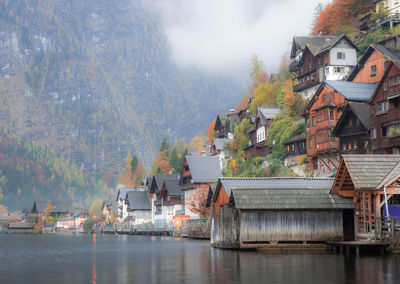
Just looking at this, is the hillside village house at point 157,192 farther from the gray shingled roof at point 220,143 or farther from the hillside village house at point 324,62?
the hillside village house at point 324,62

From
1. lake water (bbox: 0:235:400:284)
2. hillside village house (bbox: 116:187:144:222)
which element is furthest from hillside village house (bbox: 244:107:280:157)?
hillside village house (bbox: 116:187:144:222)

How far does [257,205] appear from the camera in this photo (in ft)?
160

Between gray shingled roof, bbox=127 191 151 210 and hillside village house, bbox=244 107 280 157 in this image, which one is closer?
hillside village house, bbox=244 107 280 157

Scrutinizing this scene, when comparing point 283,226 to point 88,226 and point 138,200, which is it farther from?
point 88,226

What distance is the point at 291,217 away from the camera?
49875 millimetres

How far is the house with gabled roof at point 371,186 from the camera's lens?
1716 inches

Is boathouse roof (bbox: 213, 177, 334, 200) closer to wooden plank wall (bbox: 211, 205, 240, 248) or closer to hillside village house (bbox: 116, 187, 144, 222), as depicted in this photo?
wooden plank wall (bbox: 211, 205, 240, 248)

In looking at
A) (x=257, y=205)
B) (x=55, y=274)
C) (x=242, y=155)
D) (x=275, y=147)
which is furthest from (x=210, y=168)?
(x=55, y=274)

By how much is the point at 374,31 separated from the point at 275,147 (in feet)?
84.4

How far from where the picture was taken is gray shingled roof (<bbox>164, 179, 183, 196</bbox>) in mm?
131875

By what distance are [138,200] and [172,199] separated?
2837 centimetres

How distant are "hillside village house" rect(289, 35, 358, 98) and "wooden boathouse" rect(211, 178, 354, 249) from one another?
4872 cm

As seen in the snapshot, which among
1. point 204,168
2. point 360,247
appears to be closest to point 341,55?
point 204,168

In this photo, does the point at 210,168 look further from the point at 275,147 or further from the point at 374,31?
the point at 374,31
